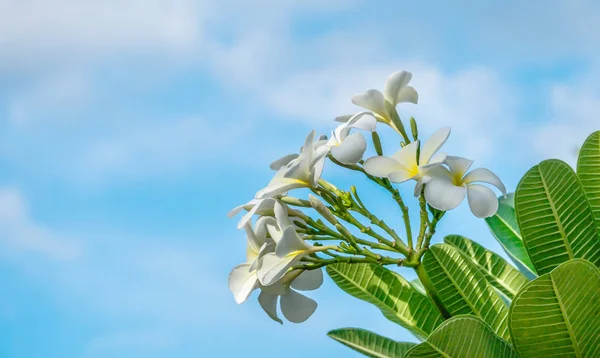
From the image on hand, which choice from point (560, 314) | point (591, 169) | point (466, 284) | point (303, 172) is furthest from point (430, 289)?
point (591, 169)

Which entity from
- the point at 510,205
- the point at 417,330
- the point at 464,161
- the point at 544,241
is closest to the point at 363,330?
the point at 417,330

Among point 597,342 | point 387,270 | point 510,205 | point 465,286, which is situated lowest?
point 597,342

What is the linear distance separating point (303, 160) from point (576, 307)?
48 centimetres

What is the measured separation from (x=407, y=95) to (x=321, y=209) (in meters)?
0.33

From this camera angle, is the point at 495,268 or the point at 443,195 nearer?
the point at 443,195

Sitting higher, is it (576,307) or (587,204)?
(587,204)

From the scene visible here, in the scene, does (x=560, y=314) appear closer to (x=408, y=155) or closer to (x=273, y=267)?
(x=408, y=155)

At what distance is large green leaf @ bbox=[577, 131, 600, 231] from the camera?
1.40 metres

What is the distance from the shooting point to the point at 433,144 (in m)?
1.12

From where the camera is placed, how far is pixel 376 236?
1.15m

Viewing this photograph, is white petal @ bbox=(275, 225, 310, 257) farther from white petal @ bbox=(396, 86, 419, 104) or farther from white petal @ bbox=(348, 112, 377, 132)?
white petal @ bbox=(396, 86, 419, 104)

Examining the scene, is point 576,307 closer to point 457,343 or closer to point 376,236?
point 457,343

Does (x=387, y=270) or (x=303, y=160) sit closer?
(x=303, y=160)

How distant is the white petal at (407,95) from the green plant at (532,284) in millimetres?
247
